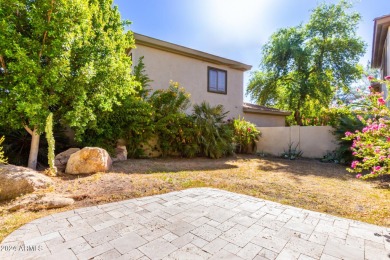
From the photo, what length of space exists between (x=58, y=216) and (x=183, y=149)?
5.88 meters

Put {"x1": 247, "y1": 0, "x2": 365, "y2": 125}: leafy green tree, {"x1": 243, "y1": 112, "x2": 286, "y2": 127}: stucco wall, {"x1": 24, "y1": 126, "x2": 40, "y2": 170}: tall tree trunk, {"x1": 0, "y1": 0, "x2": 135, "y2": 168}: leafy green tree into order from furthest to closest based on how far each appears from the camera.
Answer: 1. {"x1": 247, "y1": 0, "x2": 365, "y2": 125}: leafy green tree
2. {"x1": 243, "y1": 112, "x2": 286, "y2": 127}: stucco wall
3. {"x1": 24, "y1": 126, "x2": 40, "y2": 170}: tall tree trunk
4. {"x1": 0, "y1": 0, "x2": 135, "y2": 168}: leafy green tree

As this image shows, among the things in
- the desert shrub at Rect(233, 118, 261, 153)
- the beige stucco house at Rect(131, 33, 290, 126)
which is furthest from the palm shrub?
the beige stucco house at Rect(131, 33, 290, 126)

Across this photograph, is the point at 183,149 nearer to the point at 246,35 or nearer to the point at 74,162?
the point at 74,162

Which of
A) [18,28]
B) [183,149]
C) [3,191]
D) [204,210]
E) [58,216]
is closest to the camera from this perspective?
[58,216]

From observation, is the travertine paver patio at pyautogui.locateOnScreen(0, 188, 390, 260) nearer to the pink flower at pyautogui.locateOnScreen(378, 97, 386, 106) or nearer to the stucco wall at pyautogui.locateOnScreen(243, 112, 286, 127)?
the pink flower at pyautogui.locateOnScreen(378, 97, 386, 106)

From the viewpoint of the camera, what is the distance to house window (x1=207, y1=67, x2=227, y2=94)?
449 inches

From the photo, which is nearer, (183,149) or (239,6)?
(239,6)

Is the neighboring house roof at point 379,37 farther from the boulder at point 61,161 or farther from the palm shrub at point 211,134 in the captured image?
the boulder at point 61,161

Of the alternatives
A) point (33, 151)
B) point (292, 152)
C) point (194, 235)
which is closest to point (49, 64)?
point (33, 151)

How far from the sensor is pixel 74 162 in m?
5.17

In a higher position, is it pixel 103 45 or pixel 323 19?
pixel 323 19

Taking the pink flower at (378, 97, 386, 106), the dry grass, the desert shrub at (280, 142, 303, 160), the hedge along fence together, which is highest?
the pink flower at (378, 97, 386, 106)

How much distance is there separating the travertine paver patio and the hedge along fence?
711 centimetres

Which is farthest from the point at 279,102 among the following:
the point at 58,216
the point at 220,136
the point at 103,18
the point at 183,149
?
the point at 58,216
